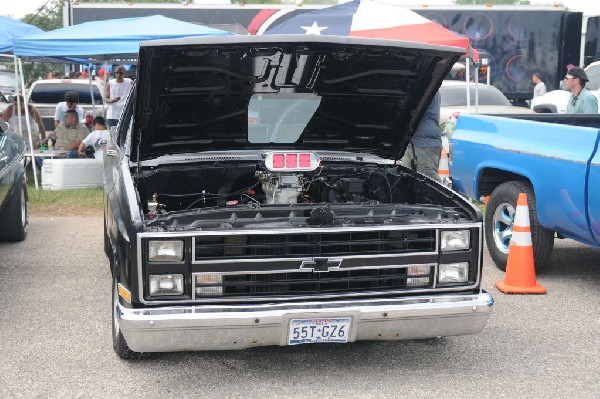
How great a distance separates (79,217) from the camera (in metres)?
10.5

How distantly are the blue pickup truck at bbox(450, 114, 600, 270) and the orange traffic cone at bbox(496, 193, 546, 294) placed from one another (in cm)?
24

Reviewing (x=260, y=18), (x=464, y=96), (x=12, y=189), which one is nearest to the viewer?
(x=12, y=189)

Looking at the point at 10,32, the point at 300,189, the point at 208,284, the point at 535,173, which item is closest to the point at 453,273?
the point at 300,189

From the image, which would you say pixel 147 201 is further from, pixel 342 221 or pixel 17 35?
pixel 17 35

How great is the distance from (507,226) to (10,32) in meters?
9.14

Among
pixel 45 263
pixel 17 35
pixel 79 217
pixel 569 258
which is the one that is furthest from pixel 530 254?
pixel 17 35

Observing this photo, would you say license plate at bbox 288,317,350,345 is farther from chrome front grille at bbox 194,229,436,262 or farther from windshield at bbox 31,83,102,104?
windshield at bbox 31,83,102,104

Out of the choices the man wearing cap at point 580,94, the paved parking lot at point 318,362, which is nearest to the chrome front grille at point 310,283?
the paved parking lot at point 318,362

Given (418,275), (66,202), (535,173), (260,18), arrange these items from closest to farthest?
(418,275) → (535,173) → (66,202) → (260,18)

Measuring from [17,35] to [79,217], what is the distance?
173 inches

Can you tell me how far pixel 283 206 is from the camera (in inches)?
190

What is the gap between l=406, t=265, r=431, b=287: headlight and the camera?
4656 millimetres

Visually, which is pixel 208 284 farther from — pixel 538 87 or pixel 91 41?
pixel 538 87

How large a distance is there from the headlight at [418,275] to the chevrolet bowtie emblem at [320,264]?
1.41 ft
